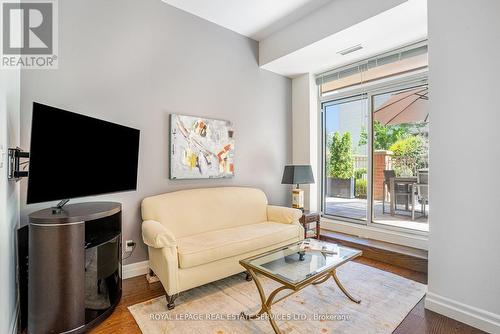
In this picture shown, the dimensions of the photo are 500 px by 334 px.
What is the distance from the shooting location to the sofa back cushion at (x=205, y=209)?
2.60m

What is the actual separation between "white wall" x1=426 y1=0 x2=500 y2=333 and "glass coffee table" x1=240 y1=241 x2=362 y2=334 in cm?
73

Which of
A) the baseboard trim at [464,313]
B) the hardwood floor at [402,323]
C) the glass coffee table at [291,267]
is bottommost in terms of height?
the hardwood floor at [402,323]

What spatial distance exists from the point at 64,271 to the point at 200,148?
1.89 metres

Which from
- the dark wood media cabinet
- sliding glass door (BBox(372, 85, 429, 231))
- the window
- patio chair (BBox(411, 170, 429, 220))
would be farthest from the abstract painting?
patio chair (BBox(411, 170, 429, 220))

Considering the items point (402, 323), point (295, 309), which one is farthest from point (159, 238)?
point (402, 323)

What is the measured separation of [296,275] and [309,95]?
126 inches

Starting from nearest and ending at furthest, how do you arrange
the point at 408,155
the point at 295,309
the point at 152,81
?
the point at 295,309 → the point at 152,81 → the point at 408,155

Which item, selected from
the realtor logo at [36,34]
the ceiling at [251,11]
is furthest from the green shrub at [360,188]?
the realtor logo at [36,34]

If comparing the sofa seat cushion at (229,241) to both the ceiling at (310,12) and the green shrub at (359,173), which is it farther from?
the ceiling at (310,12)

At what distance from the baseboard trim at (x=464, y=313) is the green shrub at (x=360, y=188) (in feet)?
6.13

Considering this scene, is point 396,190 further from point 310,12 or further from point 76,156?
point 76,156

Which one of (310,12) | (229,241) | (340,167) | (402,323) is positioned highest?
(310,12)

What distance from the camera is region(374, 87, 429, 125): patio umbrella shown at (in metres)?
3.20

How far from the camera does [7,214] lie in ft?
5.04
